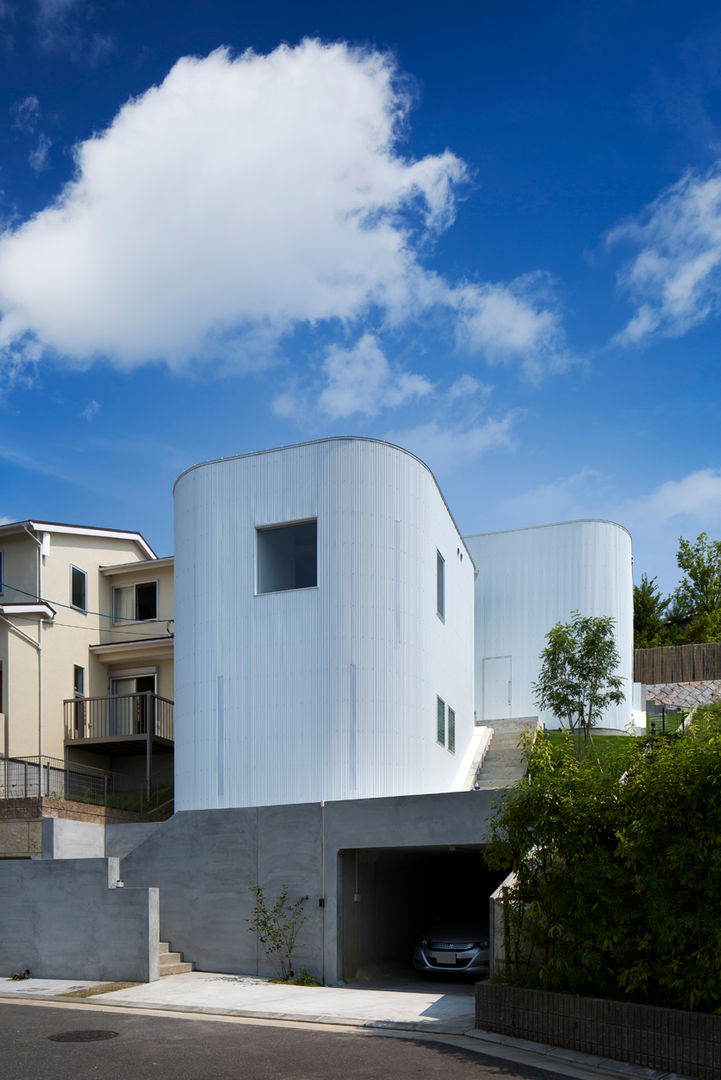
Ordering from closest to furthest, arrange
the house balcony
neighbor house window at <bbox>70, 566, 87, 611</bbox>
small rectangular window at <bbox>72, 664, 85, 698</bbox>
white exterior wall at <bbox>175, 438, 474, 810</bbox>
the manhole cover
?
the manhole cover, white exterior wall at <bbox>175, 438, 474, 810</bbox>, the house balcony, small rectangular window at <bbox>72, 664, 85, 698</bbox>, neighbor house window at <bbox>70, 566, 87, 611</bbox>

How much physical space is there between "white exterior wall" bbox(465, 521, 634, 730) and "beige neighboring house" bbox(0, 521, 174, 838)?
370 inches

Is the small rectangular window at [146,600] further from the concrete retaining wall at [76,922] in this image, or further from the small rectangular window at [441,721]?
the concrete retaining wall at [76,922]

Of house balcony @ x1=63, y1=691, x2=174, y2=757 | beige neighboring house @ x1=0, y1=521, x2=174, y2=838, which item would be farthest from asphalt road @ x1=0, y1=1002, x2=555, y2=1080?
A: house balcony @ x1=63, y1=691, x2=174, y2=757

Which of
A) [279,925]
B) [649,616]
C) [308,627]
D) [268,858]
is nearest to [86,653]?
[308,627]

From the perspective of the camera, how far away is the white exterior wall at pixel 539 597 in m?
28.6

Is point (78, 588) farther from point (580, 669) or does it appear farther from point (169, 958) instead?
point (580, 669)

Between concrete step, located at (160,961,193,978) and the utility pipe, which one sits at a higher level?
the utility pipe

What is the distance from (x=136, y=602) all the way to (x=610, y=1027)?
65.4 ft

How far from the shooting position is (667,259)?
15859 mm

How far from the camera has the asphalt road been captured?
28.9 ft

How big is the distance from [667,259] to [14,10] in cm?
1073

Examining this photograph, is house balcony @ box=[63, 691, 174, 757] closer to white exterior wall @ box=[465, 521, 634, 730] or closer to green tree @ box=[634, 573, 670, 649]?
white exterior wall @ box=[465, 521, 634, 730]

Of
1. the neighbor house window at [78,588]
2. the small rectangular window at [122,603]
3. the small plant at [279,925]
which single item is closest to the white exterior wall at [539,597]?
the small rectangular window at [122,603]

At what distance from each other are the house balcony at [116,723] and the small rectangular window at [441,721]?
700 centimetres
